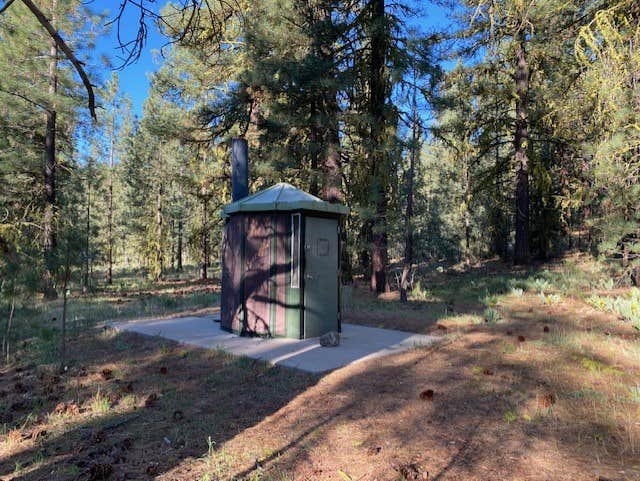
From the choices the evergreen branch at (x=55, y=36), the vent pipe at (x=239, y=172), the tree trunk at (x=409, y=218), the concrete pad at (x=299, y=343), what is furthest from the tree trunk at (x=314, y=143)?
the evergreen branch at (x=55, y=36)

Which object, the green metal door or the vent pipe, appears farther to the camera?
the vent pipe

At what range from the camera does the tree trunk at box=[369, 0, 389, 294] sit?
11.1m

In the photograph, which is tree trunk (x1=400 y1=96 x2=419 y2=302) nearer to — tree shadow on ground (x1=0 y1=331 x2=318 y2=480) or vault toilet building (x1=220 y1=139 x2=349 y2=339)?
vault toilet building (x1=220 y1=139 x2=349 y2=339)

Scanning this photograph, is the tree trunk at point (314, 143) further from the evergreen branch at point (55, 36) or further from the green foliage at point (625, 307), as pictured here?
the evergreen branch at point (55, 36)

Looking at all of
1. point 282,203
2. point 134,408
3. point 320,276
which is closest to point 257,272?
point 320,276

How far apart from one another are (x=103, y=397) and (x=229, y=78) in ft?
41.6

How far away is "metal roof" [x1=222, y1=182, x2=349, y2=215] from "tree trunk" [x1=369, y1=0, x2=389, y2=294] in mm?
3643

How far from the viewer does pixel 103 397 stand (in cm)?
451

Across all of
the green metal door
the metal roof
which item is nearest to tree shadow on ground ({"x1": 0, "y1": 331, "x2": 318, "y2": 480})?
the green metal door

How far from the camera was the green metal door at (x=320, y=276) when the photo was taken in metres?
7.10

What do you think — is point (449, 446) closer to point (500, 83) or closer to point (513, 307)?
point (513, 307)

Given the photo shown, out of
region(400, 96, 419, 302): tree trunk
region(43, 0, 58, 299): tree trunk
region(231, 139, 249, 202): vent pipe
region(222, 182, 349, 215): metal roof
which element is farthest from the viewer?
region(43, 0, 58, 299): tree trunk

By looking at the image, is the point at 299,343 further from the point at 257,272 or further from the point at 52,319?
the point at 52,319

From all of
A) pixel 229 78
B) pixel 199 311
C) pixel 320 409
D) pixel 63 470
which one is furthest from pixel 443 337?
pixel 229 78
